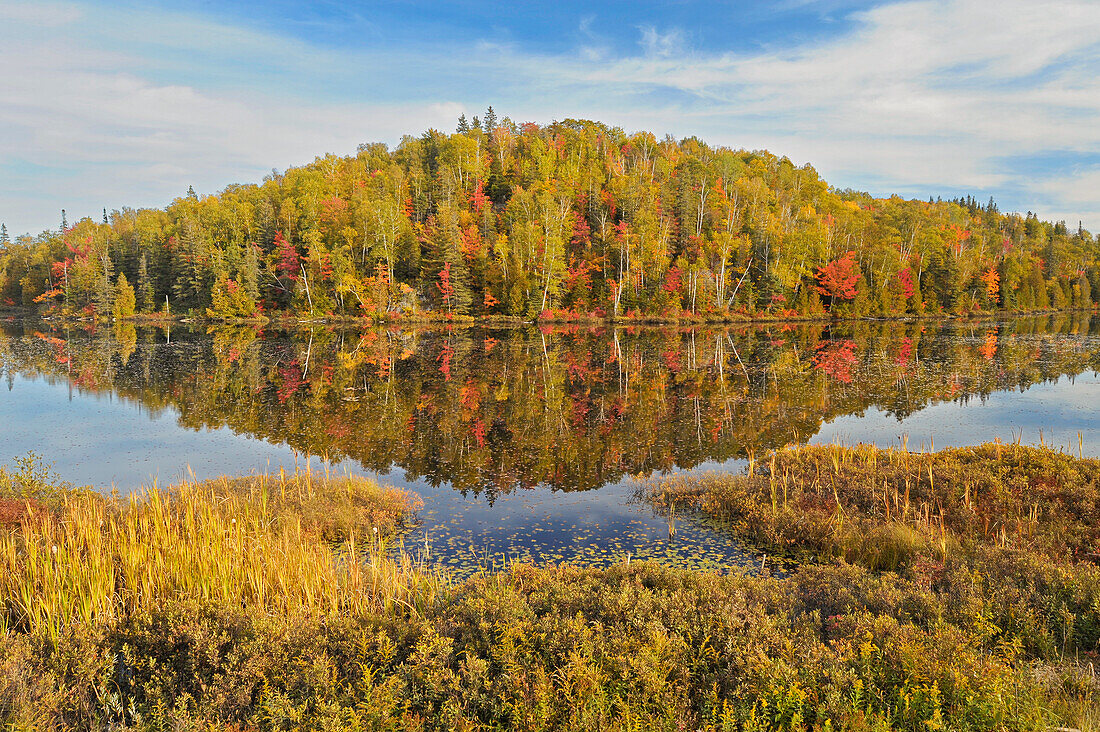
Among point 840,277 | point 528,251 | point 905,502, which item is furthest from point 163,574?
point 840,277

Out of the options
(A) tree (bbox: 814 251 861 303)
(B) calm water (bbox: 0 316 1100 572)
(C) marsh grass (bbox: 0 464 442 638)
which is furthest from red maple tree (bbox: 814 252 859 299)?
(C) marsh grass (bbox: 0 464 442 638)

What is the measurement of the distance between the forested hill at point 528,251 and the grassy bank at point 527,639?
7207 cm

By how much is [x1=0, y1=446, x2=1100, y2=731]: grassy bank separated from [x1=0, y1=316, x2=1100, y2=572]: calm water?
127 inches

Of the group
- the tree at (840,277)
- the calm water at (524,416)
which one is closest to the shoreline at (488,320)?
the tree at (840,277)

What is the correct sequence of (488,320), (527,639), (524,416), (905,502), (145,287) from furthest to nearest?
(145,287), (488,320), (524,416), (905,502), (527,639)

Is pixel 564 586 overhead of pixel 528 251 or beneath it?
beneath

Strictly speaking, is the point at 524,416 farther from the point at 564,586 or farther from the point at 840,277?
the point at 840,277

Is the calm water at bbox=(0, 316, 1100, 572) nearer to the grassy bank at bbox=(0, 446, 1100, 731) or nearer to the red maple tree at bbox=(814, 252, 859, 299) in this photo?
the grassy bank at bbox=(0, 446, 1100, 731)

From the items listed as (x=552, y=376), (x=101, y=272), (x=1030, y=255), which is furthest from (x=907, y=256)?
(x=101, y=272)

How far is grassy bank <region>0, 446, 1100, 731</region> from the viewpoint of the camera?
221 inches

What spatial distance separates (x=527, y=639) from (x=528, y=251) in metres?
77.7

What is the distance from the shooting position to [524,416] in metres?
23.8

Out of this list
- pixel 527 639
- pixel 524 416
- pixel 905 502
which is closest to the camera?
pixel 527 639

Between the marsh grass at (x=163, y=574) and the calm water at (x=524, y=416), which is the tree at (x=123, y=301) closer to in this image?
the calm water at (x=524, y=416)
